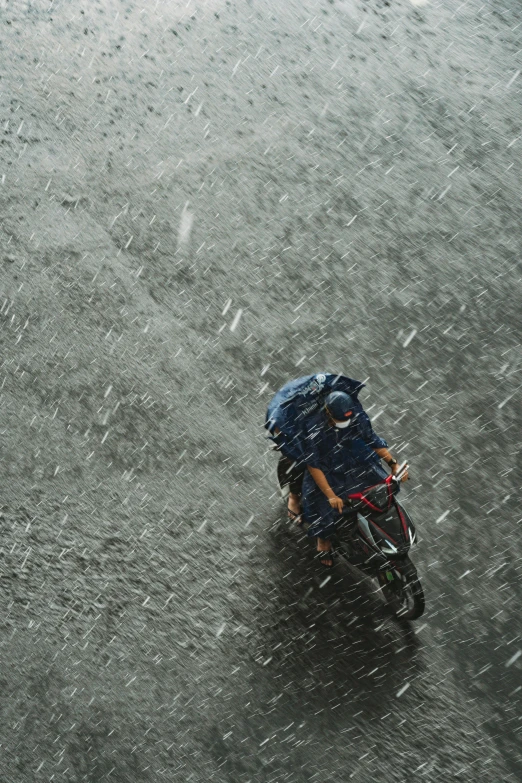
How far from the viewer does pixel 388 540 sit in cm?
568

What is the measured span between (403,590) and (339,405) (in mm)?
1396

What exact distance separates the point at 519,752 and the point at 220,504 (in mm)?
2825

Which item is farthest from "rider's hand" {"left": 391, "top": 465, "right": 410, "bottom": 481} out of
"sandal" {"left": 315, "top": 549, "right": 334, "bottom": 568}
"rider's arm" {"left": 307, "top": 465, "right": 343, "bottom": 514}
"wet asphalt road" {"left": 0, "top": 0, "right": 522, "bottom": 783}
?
"wet asphalt road" {"left": 0, "top": 0, "right": 522, "bottom": 783}

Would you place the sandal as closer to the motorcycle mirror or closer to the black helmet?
the motorcycle mirror

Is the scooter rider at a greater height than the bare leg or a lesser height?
greater

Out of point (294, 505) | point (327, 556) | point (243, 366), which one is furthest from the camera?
point (243, 366)

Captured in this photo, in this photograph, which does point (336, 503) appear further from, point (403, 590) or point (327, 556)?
point (403, 590)

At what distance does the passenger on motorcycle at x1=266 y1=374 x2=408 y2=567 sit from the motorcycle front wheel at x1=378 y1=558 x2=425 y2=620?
0.54 meters

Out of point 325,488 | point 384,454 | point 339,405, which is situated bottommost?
point 325,488

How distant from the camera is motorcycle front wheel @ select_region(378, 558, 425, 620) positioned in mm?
5707

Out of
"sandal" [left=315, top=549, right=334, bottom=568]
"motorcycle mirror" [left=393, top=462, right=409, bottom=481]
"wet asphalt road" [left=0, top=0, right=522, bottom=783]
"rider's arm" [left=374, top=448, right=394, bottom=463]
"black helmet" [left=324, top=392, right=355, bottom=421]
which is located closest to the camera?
"wet asphalt road" [left=0, top=0, right=522, bottom=783]

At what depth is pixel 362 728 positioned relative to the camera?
536cm

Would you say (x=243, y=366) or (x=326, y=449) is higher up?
(x=326, y=449)

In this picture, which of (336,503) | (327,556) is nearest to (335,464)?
(336,503)
